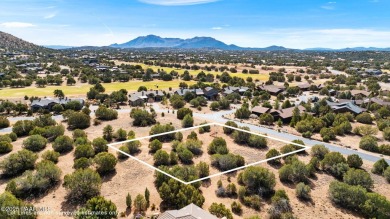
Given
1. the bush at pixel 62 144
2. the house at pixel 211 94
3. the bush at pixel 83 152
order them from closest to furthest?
the bush at pixel 83 152 < the bush at pixel 62 144 < the house at pixel 211 94

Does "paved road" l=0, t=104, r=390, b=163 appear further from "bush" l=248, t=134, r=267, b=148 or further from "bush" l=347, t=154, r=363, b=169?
"bush" l=248, t=134, r=267, b=148

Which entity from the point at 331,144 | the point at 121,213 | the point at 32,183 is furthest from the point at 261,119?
the point at 32,183

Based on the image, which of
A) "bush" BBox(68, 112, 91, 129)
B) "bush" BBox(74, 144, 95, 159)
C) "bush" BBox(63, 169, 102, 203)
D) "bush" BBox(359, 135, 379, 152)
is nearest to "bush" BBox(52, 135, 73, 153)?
"bush" BBox(74, 144, 95, 159)

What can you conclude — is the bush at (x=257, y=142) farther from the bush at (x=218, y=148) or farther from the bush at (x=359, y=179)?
the bush at (x=359, y=179)

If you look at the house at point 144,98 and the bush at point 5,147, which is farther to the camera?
the house at point 144,98

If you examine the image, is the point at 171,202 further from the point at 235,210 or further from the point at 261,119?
the point at 261,119

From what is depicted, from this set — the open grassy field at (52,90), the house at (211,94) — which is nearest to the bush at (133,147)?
the house at (211,94)

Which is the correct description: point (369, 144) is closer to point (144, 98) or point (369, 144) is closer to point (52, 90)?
point (144, 98)
